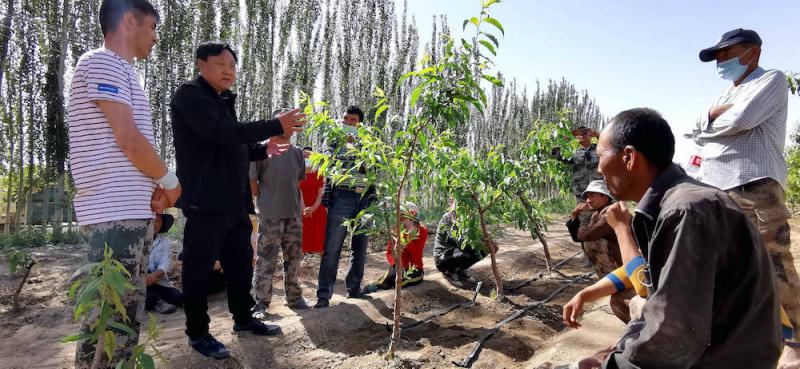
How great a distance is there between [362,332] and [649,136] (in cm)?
291

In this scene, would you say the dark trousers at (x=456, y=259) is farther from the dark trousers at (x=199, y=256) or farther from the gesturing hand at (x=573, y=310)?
the gesturing hand at (x=573, y=310)

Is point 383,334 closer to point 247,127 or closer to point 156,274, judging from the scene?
point 247,127

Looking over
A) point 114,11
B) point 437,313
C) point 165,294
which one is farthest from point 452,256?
point 114,11

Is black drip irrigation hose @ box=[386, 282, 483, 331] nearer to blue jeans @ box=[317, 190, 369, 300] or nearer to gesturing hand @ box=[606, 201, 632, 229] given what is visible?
blue jeans @ box=[317, 190, 369, 300]

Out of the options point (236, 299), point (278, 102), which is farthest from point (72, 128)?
point (278, 102)

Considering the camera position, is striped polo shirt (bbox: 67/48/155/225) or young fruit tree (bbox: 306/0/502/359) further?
young fruit tree (bbox: 306/0/502/359)

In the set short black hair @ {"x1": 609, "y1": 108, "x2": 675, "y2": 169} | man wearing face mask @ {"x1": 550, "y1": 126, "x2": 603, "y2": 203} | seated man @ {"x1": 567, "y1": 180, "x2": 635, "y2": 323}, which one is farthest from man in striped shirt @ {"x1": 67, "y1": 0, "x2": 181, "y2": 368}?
man wearing face mask @ {"x1": 550, "y1": 126, "x2": 603, "y2": 203}

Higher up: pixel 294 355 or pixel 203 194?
pixel 203 194

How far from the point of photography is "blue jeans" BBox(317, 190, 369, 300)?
4242 millimetres

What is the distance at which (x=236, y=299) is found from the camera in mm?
3139

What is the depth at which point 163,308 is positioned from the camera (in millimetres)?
4539

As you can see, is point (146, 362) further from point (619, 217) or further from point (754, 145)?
point (754, 145)

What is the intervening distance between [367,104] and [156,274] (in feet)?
44.7

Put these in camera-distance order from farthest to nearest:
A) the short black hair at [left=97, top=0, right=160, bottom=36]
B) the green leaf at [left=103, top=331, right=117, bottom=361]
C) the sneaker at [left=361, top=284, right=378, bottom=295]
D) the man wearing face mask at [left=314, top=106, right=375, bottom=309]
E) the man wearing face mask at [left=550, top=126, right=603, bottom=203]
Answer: the man wearing face mask at [left=550, top=126, right=603, bottom=203] < the sneaker at [left=361, top=284, right=378, bottom=295] < the man wearing face mask at [left=314, top=106, right=375, bottom=309] < the short black hair at [left=97, top=0, right=160, bottom=36] < the green leaf at [left=103, top=331, right=117, bottom=361]
